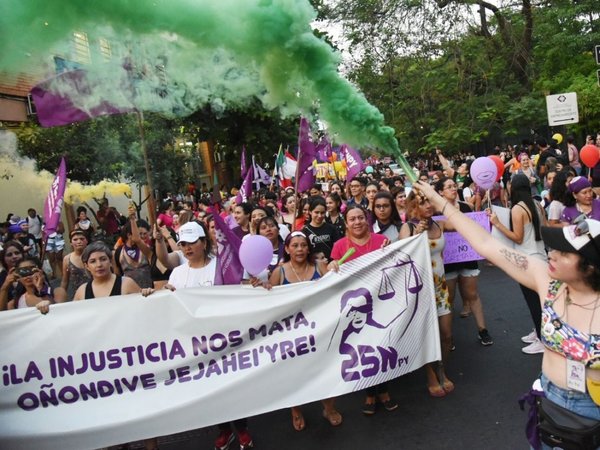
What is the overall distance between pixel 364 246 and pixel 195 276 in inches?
54.9

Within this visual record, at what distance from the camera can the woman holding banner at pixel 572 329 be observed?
215 cm

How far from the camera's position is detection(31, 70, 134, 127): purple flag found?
505cm

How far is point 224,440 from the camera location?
12.8 ft

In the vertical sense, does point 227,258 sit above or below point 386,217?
below

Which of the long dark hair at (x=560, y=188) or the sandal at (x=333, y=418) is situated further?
the long dark hair at (x=560, y=188)

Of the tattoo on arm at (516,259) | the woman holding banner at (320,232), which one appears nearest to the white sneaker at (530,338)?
the woman holding banner at (320,232)

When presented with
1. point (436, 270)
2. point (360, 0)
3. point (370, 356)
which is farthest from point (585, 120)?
point (370, 356)

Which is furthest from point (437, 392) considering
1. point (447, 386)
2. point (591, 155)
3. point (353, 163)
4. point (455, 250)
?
point (353, 163)

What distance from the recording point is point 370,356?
3777mm

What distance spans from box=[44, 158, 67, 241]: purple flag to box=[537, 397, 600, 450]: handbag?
4200 mm

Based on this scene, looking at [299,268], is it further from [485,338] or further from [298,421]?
[485,338]

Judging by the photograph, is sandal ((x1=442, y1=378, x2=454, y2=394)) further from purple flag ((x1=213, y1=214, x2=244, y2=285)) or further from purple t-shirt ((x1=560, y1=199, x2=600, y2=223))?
purple t-shirt ((x1=560, y1=199, x2=600, y2=223))

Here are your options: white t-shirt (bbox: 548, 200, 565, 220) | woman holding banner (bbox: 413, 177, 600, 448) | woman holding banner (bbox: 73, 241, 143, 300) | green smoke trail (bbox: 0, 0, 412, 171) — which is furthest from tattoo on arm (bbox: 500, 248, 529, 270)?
white t-shirt (bbox: 548, 200, 565, 220)

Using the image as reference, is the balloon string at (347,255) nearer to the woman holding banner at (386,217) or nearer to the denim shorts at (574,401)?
the woman holding banner at (386,217)
